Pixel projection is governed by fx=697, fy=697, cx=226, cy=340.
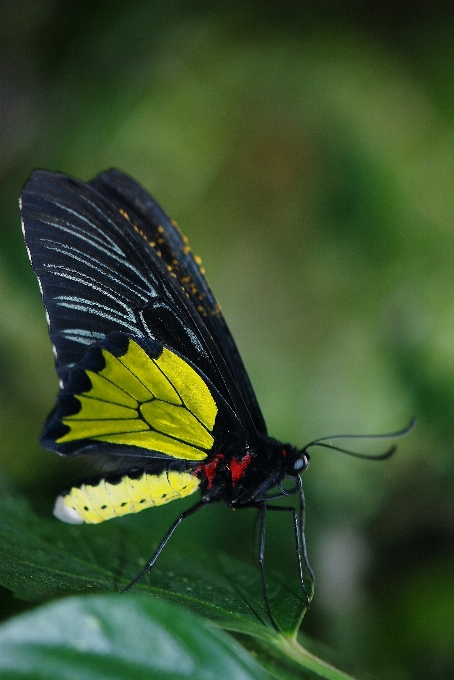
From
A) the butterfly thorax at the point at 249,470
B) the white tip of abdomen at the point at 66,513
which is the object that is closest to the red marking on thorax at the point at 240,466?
the butterfly thorax at the point at 249,470

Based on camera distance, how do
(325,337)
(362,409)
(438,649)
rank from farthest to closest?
(325,337), (362,409), (438,649)

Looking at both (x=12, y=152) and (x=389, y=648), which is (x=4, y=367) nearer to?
(x=12, y=152)

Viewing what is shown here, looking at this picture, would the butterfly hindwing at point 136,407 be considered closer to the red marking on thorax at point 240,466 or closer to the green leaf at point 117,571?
the red marking on thorax at point 240,466

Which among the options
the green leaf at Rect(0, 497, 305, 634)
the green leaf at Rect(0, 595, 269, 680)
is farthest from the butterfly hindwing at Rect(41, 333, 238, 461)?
the green leaf at Rect(0, 595, 269, 680)

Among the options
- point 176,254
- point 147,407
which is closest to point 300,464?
point 147,407

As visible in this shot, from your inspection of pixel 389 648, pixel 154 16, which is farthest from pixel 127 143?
pixel 389 648

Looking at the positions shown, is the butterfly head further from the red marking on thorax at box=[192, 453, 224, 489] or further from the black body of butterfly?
the red marking on thorax at box=[192, 453, 224, 489]
